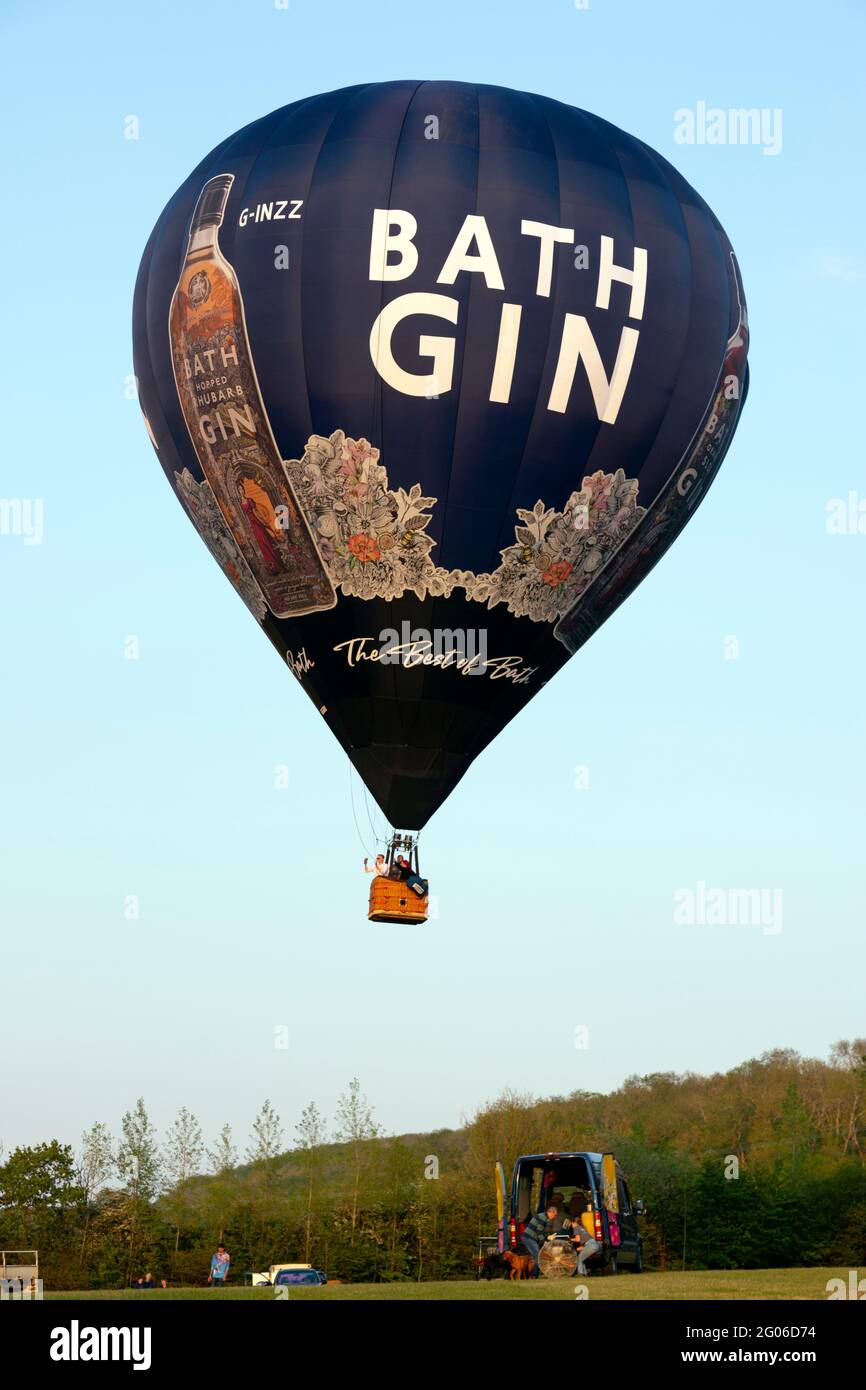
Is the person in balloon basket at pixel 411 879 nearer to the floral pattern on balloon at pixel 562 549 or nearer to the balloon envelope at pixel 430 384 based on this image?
the balloon envelope at pixel 430 384

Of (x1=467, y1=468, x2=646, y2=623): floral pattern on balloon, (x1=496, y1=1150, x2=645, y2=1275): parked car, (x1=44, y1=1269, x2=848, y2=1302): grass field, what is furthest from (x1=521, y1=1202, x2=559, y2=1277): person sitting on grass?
(x1=467, y1=468, x2=646, y2=623): floral pattern on balloon

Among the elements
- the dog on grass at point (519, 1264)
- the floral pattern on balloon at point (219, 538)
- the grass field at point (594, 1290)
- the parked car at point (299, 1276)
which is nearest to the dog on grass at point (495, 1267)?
the dog on grass at point (519, 1264)

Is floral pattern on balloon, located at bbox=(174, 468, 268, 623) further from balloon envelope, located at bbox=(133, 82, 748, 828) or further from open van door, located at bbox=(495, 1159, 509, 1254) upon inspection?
open van door, located at bbox=(495, 1159, 509, 1254)

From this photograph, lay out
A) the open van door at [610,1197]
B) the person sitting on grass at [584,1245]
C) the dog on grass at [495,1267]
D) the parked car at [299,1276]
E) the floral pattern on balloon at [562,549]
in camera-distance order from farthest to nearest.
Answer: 1. the parked car at [299,1276]
2. the floral pattern on balloon at [562,549]
3. the open van door at [610,1197]
4. the dog on grass at [495,1267]
5. the person sitting on grass at [584,1245]

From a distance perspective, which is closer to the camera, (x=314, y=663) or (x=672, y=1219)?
(x=314, y=663)
